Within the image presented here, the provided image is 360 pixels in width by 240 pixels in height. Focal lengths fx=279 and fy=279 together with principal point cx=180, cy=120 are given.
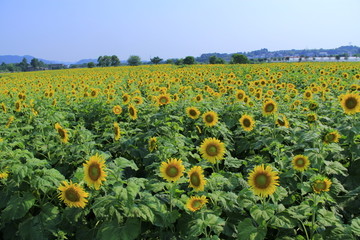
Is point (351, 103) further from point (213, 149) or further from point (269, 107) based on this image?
point (213, 149)

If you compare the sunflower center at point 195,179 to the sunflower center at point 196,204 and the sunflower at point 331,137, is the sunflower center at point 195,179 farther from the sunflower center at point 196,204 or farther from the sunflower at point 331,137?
the sunflower at point 331,137

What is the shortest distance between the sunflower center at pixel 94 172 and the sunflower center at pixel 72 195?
20 cm

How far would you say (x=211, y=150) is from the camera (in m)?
3.32

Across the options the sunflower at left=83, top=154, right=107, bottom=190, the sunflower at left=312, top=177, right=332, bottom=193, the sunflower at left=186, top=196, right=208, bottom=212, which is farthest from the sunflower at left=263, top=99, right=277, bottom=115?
the sunflower at left=83, top=154, right=107, bottom=190

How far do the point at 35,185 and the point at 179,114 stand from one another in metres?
3.47

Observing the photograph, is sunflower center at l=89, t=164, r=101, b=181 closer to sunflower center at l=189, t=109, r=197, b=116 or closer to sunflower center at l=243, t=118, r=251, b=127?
sunflower center at l=243, t=118, r=251, b=127

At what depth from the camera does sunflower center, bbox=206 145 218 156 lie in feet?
10.9

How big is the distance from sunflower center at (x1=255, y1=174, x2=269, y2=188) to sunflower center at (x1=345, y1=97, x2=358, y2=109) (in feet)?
8.82

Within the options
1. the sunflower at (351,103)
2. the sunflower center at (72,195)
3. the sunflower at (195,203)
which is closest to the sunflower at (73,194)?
the sunflower center at (72,195)

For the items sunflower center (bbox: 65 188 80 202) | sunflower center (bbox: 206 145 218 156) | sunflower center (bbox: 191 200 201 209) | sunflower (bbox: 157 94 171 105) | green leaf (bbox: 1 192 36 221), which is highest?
sunflower (bbox: 157 94 171 105)

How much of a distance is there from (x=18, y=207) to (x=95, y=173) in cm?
97

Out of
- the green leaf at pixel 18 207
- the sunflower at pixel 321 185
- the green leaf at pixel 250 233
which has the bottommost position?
the green leaf at pixel 250 233

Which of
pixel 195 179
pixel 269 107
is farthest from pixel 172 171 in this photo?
pixel 269 107

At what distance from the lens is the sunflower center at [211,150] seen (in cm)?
331
